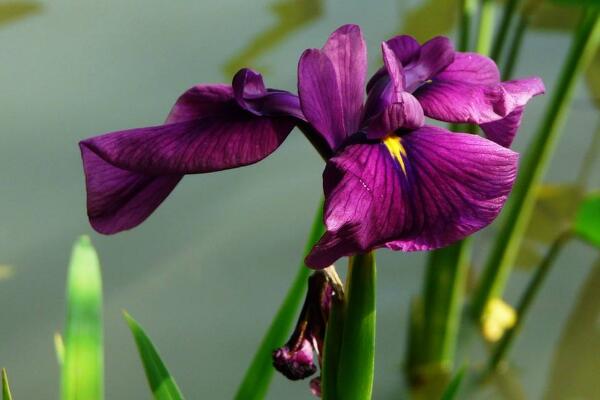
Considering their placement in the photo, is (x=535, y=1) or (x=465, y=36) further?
(x=535, y=1)

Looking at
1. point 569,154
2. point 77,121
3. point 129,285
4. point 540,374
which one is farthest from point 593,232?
point 77,121

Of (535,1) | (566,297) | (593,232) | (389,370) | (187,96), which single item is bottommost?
(389,370)

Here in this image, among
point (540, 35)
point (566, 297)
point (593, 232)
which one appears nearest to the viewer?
point (593, 232)

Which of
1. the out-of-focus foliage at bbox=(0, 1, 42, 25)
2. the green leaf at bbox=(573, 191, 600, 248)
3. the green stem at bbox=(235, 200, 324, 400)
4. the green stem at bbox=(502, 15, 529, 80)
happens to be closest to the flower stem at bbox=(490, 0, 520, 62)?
the green stem at bbox=(502, 15, 529, 80)

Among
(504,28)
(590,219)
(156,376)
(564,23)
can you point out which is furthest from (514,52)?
(156,376)

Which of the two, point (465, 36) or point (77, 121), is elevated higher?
point (465, 36)

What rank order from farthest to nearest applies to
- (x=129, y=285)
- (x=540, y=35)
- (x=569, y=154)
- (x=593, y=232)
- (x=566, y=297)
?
1. (x=540, y=35)
2. (x=569, y=154)
3. (x=566, y=297)
4. (x=129, y=285)
5. (x=593, y=232)

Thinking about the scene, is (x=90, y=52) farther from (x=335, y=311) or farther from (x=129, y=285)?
(x=335, y=311)
